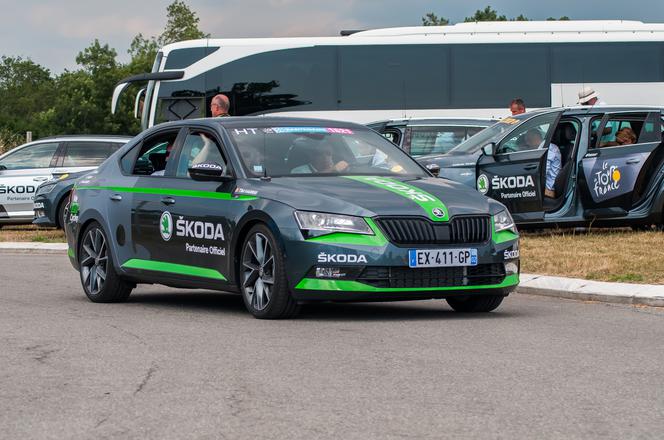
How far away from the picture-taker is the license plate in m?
9.89

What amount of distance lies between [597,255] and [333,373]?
8.67 m

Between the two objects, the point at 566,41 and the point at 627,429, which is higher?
the point at 566,41

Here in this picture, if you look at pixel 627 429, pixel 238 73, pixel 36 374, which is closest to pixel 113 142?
pixel 238 73

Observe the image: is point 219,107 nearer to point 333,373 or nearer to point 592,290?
point 592,290

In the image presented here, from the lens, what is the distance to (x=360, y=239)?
388 inches

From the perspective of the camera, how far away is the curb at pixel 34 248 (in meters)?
21.4

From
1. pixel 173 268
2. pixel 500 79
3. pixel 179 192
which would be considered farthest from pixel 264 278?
pixel 500 79

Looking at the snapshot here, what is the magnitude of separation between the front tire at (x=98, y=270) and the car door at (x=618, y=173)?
753 cm

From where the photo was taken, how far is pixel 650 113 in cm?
1820

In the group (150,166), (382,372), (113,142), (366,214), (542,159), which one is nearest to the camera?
(382,372)

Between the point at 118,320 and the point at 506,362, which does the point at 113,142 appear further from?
the point at 506,362

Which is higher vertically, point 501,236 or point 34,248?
point 501,236

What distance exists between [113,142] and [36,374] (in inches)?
729

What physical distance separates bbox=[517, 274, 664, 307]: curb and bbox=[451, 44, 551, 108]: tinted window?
19.7 m
